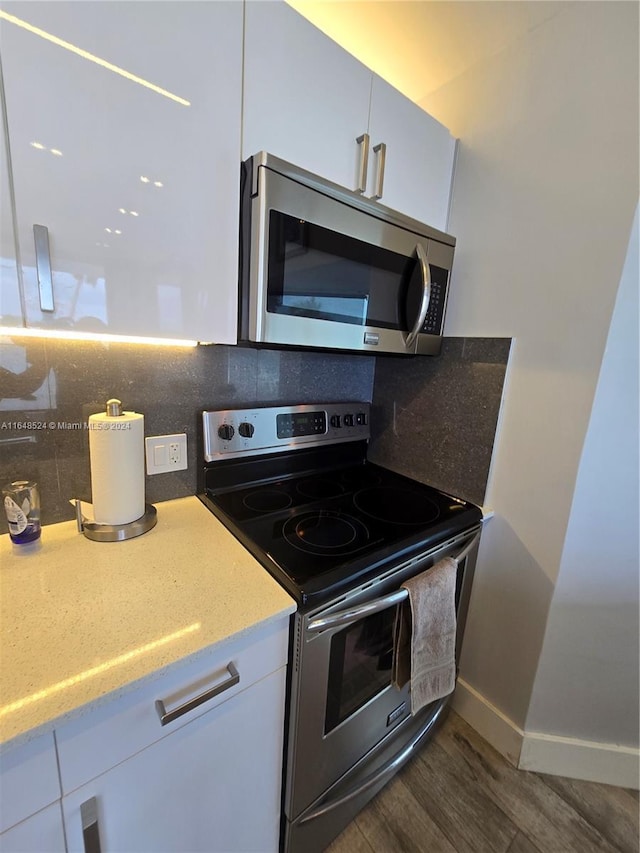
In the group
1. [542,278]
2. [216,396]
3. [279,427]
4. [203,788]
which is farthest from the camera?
[279,427]

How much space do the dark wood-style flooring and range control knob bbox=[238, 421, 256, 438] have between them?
1264mm

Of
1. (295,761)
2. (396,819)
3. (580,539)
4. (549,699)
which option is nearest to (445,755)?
(396,819)

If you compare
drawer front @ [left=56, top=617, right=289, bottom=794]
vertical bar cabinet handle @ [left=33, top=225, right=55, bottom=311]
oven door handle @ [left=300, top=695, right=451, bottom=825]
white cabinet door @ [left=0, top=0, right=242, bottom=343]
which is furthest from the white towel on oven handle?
vertical bar cabinet handle @ [left=33, top=225, right=55, bottom=311]

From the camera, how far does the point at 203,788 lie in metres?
0.73

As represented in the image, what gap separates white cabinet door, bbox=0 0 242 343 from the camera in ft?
2.01

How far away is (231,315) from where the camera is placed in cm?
89

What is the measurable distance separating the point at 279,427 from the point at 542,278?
0.97 metres

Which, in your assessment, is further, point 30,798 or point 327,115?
point 327,115

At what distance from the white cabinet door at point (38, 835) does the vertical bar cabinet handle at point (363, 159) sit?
55.8 inches

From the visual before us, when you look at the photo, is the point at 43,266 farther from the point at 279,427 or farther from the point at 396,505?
the point at 396,505

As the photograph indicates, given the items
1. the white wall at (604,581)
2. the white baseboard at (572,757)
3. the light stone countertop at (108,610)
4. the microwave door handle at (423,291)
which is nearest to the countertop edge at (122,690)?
the light stone countertop at (108,610)

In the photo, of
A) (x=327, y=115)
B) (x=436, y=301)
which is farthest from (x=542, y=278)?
(x=327, y=115)

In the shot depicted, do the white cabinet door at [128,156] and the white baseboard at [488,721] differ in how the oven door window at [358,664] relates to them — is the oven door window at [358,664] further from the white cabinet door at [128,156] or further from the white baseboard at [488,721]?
the white cabinet door at [128,156]

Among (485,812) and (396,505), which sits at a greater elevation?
(396,505)
